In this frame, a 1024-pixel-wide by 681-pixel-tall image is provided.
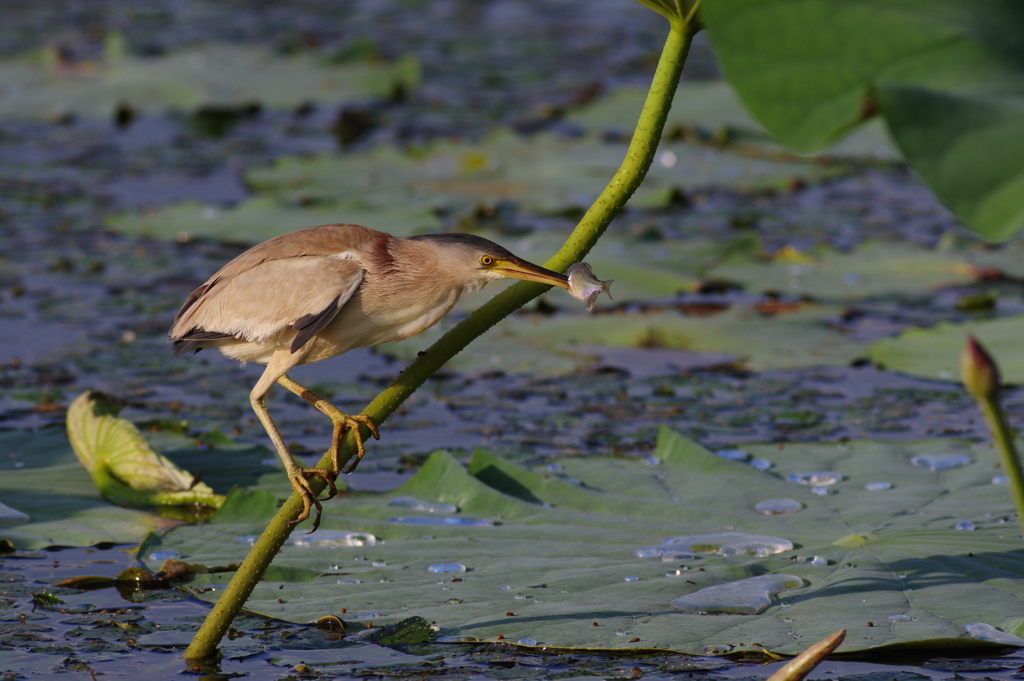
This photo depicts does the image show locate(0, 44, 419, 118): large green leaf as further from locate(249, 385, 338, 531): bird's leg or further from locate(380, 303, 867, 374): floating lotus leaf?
locate(249, 385, 338, 531): bird's leg

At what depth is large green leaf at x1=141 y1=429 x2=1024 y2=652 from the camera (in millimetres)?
2760

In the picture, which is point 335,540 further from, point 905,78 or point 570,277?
point 905,78

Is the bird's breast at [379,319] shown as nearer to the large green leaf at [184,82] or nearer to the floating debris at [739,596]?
the floating debris at [739,596]

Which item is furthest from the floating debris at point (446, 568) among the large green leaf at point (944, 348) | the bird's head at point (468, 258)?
the large green leaf at point (944, 348)

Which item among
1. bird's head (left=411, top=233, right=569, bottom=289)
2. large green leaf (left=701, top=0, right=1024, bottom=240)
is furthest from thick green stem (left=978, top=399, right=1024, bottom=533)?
bird's head (left=411, top=233, right=569, bottom=289)

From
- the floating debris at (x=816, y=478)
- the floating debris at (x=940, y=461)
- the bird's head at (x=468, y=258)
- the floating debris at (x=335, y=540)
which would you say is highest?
the bird's head at (x=468, y=258)

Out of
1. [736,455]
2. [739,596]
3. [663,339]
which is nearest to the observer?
[739,596]

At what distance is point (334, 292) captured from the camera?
2.65m

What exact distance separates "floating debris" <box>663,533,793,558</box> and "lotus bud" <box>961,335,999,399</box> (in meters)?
1.71

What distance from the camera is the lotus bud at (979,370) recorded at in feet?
4.49

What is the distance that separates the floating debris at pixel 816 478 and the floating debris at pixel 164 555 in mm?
1788

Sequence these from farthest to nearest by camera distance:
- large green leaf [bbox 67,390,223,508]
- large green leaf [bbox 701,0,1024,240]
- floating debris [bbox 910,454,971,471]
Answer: floating debris [bbox 910,454,971,471], large green leaf [bbox 67,390,223,508], large green leaf [bbox 701,0,1024,240]

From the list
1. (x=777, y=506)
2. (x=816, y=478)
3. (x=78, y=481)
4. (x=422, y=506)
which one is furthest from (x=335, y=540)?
(x=816, y=478)

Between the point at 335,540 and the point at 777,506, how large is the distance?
124 centimetres
